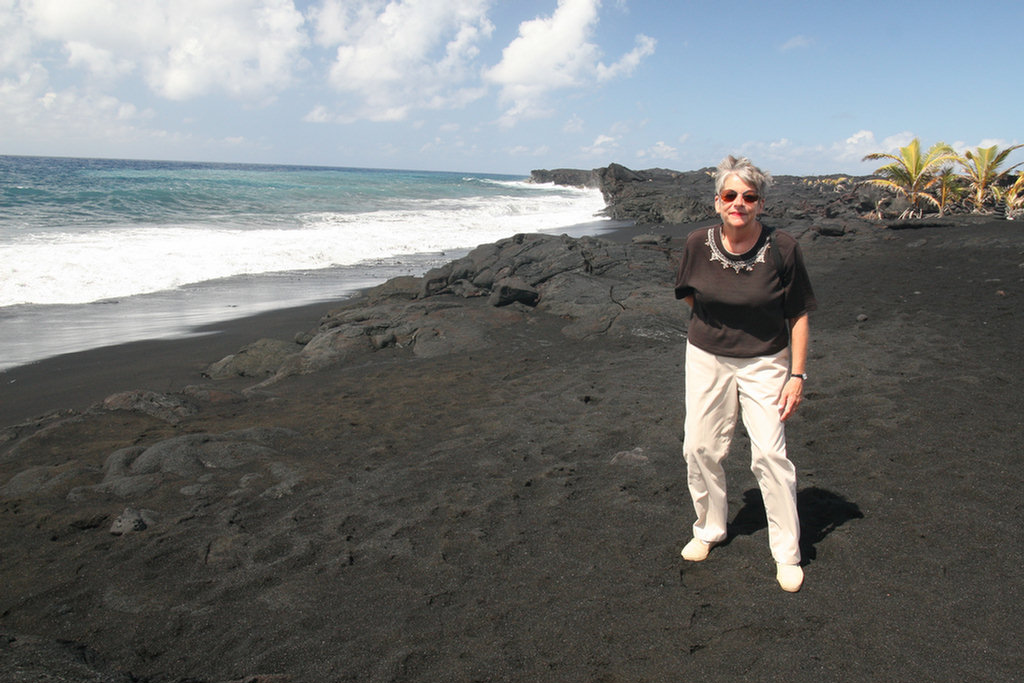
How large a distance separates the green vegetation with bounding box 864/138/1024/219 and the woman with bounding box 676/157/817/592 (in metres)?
17.1

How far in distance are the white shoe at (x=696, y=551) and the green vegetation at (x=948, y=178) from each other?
56.3 ft

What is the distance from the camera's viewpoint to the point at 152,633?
9.15 ft

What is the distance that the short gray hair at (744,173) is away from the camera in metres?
2.62

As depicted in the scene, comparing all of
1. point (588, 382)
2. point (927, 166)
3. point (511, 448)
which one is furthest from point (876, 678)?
point (927, 166)

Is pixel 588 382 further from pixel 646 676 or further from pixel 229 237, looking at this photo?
pixel 229 237

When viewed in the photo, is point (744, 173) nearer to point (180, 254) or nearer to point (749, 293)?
point (749, 293)

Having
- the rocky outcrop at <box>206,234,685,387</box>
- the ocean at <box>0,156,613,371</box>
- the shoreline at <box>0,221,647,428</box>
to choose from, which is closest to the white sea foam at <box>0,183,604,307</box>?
the ocean at <box>0,156,613,371</box>

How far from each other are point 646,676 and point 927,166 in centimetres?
1832

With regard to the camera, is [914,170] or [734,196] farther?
[914,170]

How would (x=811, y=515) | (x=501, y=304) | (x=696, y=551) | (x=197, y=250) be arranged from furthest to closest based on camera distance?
(x=197, y=250) → (x=501, y=304) → (x=811, y=515) → (x=696, y=551)

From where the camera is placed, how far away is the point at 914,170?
55.0 ft

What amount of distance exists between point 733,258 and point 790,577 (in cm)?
141

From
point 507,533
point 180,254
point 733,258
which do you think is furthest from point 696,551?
point 180,254

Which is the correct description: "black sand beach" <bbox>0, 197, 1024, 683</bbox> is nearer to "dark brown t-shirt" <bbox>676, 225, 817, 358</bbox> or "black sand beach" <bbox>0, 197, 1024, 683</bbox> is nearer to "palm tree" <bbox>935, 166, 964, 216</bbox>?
"dark brown t-shirt" <bbox>676, 225, 817, 358</bbox>
